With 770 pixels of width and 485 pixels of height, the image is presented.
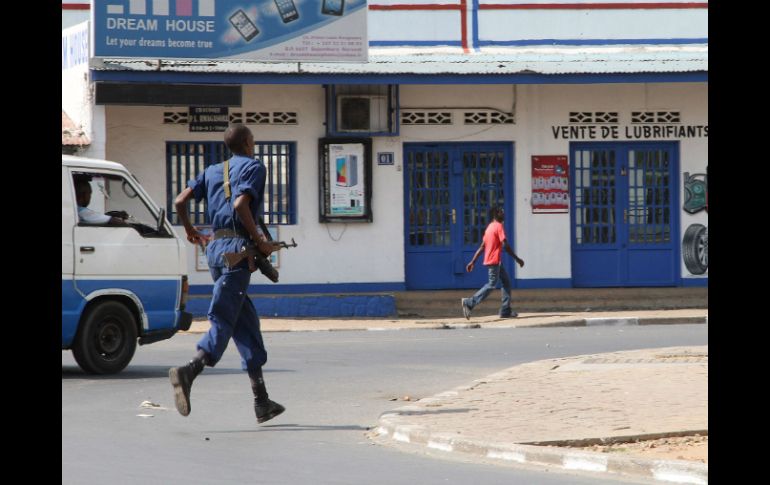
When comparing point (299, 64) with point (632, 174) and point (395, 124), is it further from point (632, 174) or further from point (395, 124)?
point (632, 174)

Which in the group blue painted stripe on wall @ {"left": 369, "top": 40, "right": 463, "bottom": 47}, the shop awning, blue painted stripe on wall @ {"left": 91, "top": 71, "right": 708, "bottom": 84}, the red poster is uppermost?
blue painted stripe on wall @ {"left": 369, "top": 40, "right": 463, "bottom": 47}

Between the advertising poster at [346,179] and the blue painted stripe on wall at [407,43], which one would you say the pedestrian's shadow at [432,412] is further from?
the blue painted stripe on wall at [407,43]

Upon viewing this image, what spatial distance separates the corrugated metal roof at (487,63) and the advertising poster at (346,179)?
1.51 metres

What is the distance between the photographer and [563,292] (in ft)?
83.0

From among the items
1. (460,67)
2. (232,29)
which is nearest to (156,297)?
(232,29)

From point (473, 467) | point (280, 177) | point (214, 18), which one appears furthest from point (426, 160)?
point (473, 467)

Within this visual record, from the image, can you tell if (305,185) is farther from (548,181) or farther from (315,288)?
(548,181)

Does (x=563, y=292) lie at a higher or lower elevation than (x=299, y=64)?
lower

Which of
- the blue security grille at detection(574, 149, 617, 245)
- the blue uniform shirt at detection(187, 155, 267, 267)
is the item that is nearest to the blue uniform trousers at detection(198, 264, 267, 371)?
the blue uniform shirt at detection(187, 155, 267, 267)

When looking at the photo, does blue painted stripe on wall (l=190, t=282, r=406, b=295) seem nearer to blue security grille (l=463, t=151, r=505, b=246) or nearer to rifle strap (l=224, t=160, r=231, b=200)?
blue security grille (l=463, t=151, r=505, b=246)

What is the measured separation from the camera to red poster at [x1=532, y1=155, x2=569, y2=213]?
2553 centimetres

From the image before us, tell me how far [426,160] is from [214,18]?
442 cm

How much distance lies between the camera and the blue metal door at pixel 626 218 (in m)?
25.9

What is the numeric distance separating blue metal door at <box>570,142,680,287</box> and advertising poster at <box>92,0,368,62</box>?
492cm
